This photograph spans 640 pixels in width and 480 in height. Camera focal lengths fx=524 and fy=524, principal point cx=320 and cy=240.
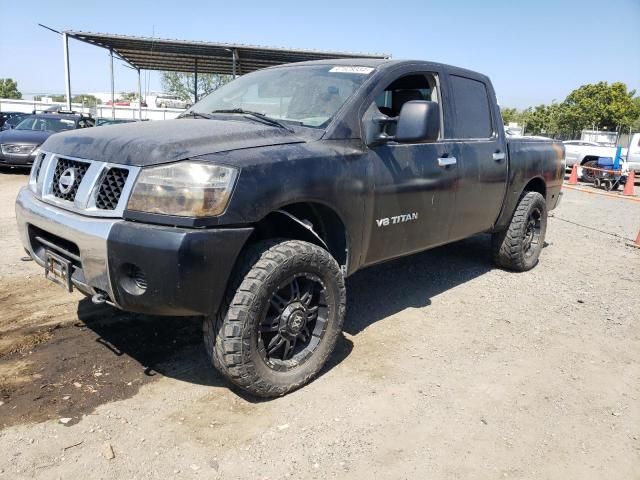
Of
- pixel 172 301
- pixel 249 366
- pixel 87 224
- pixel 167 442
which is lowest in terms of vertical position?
pixel 167 442

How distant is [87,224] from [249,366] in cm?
107

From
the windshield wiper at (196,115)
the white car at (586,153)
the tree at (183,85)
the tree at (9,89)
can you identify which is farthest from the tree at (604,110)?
the tree at (9,89)

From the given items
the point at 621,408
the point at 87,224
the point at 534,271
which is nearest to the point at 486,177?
the point at 534,271

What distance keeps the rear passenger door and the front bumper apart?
2269 mm

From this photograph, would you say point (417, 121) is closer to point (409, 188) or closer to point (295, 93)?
point (409, 188)

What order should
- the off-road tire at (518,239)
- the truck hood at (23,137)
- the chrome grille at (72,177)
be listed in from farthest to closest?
the truck hood at (23,137), the off-road tire at (518,239), the chrome grille at (72,177)

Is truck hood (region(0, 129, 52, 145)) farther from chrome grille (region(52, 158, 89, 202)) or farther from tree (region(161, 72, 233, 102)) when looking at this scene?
tree (region(161, 72, 233, 102))

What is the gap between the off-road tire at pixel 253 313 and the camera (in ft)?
8.58

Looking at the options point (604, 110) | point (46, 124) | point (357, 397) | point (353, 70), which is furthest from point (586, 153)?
point (604, 110)

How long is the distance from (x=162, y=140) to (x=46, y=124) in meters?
12.6

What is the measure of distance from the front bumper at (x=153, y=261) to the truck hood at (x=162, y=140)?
1.10 ft

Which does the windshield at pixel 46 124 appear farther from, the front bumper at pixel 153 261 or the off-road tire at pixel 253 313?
the off-road tire at pixel 253 313

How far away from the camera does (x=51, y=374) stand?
9.89ft

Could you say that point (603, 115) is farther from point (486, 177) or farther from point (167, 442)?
point (167, 442)
